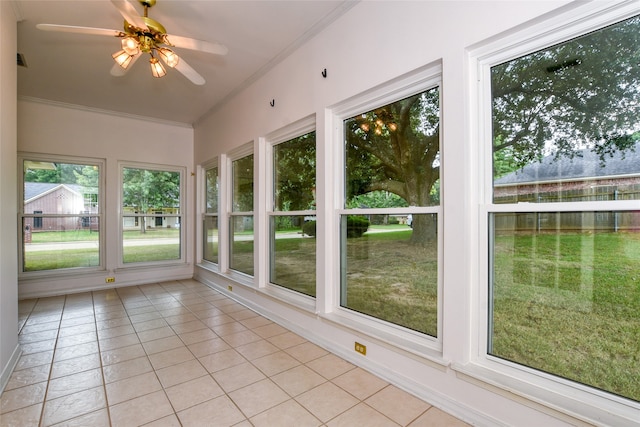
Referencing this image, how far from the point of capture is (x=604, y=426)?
132 centimetres

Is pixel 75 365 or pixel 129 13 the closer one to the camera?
pixel 129 13

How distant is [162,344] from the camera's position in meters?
2.83

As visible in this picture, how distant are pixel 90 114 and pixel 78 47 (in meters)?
2.14

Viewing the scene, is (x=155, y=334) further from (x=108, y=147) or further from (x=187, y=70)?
(x=108, y=147)

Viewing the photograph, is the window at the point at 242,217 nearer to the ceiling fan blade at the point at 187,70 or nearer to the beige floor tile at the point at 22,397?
the ceiling fan blade at the point at 187,70

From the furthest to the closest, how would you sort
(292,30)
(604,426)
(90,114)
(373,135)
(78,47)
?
1. (90,114)
2. (78,47)
3. (292,30)
4. (373,135)
5. (604,426)

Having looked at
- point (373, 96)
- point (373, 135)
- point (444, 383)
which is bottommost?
point (444, 383)

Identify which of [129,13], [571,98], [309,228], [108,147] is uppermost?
[129,13]

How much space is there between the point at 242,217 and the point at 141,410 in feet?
9.05

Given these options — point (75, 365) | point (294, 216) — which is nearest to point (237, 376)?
point (75, 365)

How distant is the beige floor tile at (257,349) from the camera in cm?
261

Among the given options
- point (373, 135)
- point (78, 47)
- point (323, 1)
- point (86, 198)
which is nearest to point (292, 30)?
point (323, 1)

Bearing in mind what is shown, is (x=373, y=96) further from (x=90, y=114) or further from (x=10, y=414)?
(x=90, y=114)

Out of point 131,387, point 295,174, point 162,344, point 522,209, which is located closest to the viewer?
point 522,209
